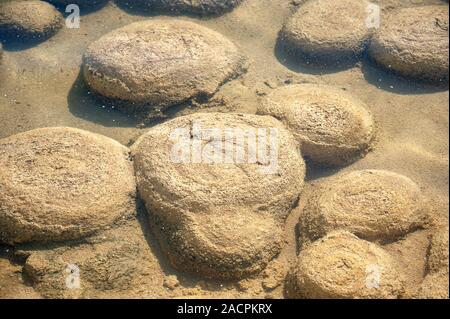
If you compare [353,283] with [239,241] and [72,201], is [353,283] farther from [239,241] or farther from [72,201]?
[72,201]

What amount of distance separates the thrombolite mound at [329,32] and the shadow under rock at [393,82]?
158 millimetres

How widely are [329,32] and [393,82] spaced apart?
63 cm

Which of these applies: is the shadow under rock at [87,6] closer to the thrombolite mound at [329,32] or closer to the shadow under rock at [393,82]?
the thrombolite mound at [329,32]

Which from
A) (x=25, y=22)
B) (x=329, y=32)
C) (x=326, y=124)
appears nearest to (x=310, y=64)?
(x=329, y=32)

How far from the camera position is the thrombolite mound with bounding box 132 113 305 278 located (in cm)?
232

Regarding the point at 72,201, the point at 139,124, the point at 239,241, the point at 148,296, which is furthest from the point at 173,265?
the point at 139,124

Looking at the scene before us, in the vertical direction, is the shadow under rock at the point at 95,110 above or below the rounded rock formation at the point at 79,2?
below

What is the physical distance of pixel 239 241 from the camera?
7.60ft

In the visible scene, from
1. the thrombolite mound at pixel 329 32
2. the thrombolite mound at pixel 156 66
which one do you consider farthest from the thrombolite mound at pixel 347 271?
the thrombolite mound at pixel 329 32

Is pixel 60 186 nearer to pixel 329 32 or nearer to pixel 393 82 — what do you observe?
pixel 329 32

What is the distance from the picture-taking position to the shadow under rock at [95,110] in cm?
322

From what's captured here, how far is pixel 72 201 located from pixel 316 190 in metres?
1.45

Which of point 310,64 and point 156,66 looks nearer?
point 156,66

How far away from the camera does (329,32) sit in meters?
3.51
